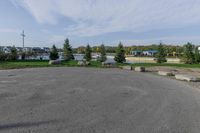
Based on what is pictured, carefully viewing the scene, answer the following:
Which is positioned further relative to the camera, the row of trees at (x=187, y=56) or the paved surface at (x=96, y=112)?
the row of trees at (x=187, y=56)

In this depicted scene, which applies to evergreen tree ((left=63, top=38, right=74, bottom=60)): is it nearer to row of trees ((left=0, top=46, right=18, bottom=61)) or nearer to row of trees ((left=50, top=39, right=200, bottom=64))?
row of trees ((left=50, top=39, right=200, bottom=64))

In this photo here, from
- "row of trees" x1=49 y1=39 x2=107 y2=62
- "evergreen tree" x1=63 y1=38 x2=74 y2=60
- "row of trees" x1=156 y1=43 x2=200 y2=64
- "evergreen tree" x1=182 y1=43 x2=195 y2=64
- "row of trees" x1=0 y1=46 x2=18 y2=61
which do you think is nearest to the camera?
"row of trees" x1=0 y1=46 x2=18 y2=61

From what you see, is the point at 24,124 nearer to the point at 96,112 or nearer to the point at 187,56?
the point at 96,112

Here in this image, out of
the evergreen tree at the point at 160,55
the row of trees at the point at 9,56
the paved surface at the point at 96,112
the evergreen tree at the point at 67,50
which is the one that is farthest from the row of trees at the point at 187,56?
the paved surface at the point at 96,112

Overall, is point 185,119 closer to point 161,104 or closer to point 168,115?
point 168,115

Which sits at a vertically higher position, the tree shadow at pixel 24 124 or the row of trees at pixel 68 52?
the row of trees at pixel 68 52

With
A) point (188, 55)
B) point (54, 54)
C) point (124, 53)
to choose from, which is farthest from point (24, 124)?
point (54, 54)

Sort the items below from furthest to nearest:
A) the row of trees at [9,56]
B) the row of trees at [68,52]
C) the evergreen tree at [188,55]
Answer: the row of trees at [68,52], the evergreen tree at [188,55], the row of trees at [9,56]

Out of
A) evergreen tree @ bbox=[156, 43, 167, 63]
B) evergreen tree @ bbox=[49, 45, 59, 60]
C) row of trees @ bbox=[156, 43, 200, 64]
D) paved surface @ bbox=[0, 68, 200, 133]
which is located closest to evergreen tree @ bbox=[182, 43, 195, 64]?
row of trees @ bbox=[156, 43, 200, 64]

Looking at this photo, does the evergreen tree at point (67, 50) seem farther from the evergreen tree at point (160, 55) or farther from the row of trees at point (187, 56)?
the row of trees at point (187, 56)

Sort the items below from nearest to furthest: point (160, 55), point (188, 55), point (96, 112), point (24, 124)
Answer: point (24, 124), point (96, 112), point (188, 55), point (160, 55)

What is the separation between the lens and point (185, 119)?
320 inches

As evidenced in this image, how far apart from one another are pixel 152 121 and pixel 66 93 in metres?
Answer: 5.85

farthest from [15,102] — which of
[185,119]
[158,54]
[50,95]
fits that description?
[158,54]
